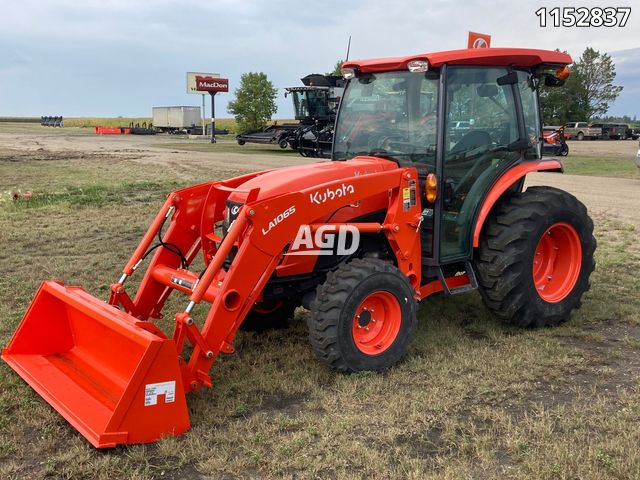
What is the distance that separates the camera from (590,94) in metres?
60.9

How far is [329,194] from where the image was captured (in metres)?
4.18

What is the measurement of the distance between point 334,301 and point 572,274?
2.68 metres

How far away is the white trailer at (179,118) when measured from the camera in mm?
59938

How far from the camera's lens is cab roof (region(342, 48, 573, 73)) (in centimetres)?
454

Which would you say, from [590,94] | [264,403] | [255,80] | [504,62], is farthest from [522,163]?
[590,94]

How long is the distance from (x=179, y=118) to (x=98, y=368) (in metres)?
59.2

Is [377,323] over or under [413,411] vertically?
over

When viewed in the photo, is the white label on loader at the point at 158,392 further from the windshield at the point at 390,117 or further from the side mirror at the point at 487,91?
the side mirror at the point at 487,91

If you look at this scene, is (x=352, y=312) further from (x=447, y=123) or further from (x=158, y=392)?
(x=447, y=123)

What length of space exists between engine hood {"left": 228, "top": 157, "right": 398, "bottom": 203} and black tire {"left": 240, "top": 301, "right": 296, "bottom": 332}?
3.72 ft

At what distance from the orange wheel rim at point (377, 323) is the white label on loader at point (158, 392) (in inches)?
54.4

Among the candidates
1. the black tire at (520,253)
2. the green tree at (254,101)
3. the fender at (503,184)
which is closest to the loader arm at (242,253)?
the fender at (503,184)

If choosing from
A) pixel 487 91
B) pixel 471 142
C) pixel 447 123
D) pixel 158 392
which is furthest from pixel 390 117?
pixel 158 392

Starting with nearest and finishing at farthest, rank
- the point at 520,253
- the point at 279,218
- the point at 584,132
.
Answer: the point at 279,218, the point at 520,253, the point at 584,132
